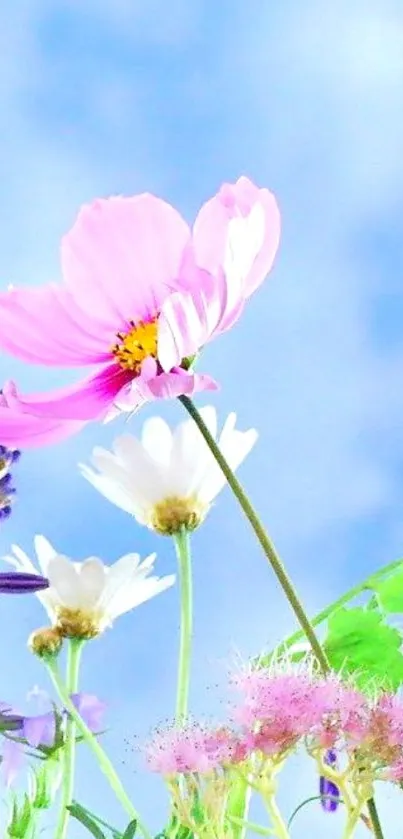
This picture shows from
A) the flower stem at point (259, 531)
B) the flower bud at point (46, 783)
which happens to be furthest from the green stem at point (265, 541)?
the flower bud at point (46, 783)

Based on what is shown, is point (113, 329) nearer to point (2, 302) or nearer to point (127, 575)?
point (2, 302)

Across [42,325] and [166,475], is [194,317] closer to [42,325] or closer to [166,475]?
[42,325]

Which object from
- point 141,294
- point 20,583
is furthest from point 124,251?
point 20,583

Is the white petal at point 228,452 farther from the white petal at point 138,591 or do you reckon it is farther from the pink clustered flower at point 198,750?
the pink clustered flower at point 198,750

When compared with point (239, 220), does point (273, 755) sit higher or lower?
lower

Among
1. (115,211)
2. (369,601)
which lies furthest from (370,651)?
(115,211)

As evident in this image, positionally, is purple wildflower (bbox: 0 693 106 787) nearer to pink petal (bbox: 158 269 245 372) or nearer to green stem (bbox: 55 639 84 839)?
green stem (bbox: 55 639 84 839)
